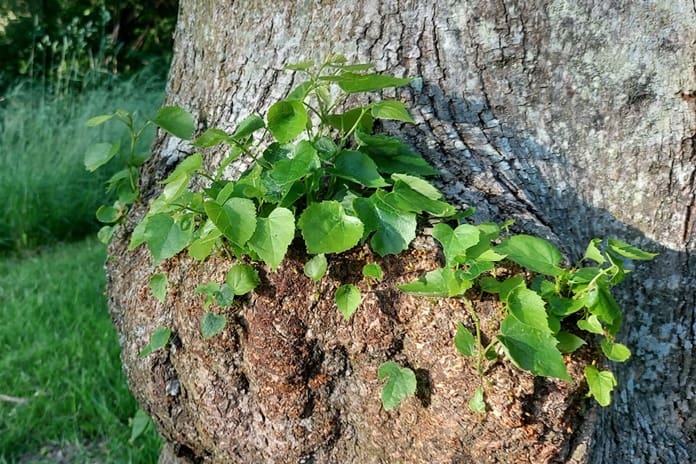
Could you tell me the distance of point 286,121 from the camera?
4.04 ft

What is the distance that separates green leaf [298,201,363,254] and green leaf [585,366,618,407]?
0.48 m

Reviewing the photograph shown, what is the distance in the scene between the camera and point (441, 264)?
1.25 metres

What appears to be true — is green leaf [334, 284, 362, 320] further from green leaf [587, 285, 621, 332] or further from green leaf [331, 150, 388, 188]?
green leaf [587, 285, 621, 332]

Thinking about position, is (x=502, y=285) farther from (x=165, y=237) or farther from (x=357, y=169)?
(x=165, y=237)

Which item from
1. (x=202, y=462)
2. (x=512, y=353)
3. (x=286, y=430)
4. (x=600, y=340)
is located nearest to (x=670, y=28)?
(x=600, y=340)

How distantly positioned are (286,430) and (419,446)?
0.92 ft

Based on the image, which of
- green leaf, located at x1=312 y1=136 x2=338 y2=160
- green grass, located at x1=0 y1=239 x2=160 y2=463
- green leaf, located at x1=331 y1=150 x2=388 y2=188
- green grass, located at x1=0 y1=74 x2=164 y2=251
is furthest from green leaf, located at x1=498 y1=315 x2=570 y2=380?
green grass, located at x1=0 y1=74 x2=164 y2=251

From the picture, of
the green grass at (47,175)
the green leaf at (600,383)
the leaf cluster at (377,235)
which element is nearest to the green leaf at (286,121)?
the leaf cluster at (377,235)

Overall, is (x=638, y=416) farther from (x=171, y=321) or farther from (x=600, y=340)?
(x=171, y=321)

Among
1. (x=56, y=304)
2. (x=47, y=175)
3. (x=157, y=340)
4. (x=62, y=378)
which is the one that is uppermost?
(x=157, y=340)

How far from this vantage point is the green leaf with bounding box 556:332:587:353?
1.20m

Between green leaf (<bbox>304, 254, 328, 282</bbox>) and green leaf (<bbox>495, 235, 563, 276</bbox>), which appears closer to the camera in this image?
green leaf (<bbox>495, 235, 563, 276</bbox>)

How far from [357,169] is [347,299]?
24 centimetres

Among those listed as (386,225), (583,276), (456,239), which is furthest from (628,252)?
(386,225)
